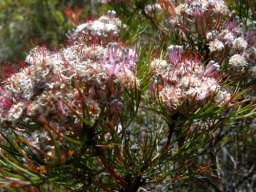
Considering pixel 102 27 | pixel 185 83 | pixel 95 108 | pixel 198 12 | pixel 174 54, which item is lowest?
pixel 95 108

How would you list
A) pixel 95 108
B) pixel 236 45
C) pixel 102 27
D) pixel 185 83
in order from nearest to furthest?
1. pixel 95 108
2. pixel 185 83
3. pixel 236 45
4. pixel 102 27

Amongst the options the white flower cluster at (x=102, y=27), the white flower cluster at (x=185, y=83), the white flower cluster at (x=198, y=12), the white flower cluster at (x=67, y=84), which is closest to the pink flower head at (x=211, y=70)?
the white flower cluster at (x=185, y=83)

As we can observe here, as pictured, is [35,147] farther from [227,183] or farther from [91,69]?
[227,183]

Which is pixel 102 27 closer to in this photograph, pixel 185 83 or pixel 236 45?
pixel 236 45

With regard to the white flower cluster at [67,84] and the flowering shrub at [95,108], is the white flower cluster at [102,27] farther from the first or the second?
the white flower cluster at [67,84]

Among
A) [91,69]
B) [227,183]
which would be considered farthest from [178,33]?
[227,183]

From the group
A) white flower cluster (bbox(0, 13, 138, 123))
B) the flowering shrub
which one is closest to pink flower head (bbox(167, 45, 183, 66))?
the flowering shrub

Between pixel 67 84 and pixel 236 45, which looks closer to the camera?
pixel 67 84

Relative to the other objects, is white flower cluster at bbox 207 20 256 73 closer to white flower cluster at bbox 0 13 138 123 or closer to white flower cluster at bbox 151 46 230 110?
white flower cluster at bbox 151 46 230 110

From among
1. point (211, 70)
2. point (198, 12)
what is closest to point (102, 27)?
point (198, 12)
